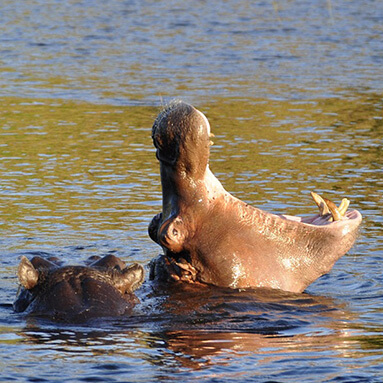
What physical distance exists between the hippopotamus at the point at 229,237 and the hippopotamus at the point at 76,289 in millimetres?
352

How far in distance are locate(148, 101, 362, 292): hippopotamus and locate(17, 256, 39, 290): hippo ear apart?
2.50 ft

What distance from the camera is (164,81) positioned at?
51.4 ft

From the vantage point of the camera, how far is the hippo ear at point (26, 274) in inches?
225

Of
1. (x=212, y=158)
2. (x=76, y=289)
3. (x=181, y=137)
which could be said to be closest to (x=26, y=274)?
(x=76, y=289)

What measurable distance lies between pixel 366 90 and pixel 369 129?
2558 millimetres

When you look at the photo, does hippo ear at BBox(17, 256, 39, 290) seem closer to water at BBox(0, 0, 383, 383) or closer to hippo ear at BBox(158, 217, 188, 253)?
water at BBox(0, 0, 383, 383)

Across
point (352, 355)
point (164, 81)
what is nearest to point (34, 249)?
point (352, 355)

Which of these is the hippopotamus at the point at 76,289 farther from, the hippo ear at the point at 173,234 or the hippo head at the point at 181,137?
the hippo head at the point at 181,137

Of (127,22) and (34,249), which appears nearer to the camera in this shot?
(34,249)

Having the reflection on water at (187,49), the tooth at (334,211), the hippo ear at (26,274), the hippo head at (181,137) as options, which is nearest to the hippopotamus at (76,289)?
the hippo ear at (26,274)

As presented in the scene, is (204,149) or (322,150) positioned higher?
(204,149)

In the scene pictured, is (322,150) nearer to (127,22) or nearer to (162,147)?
(162,147)

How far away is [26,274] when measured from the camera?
573cm

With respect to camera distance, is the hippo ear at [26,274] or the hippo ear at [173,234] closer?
the hippo ear at [26,274]
